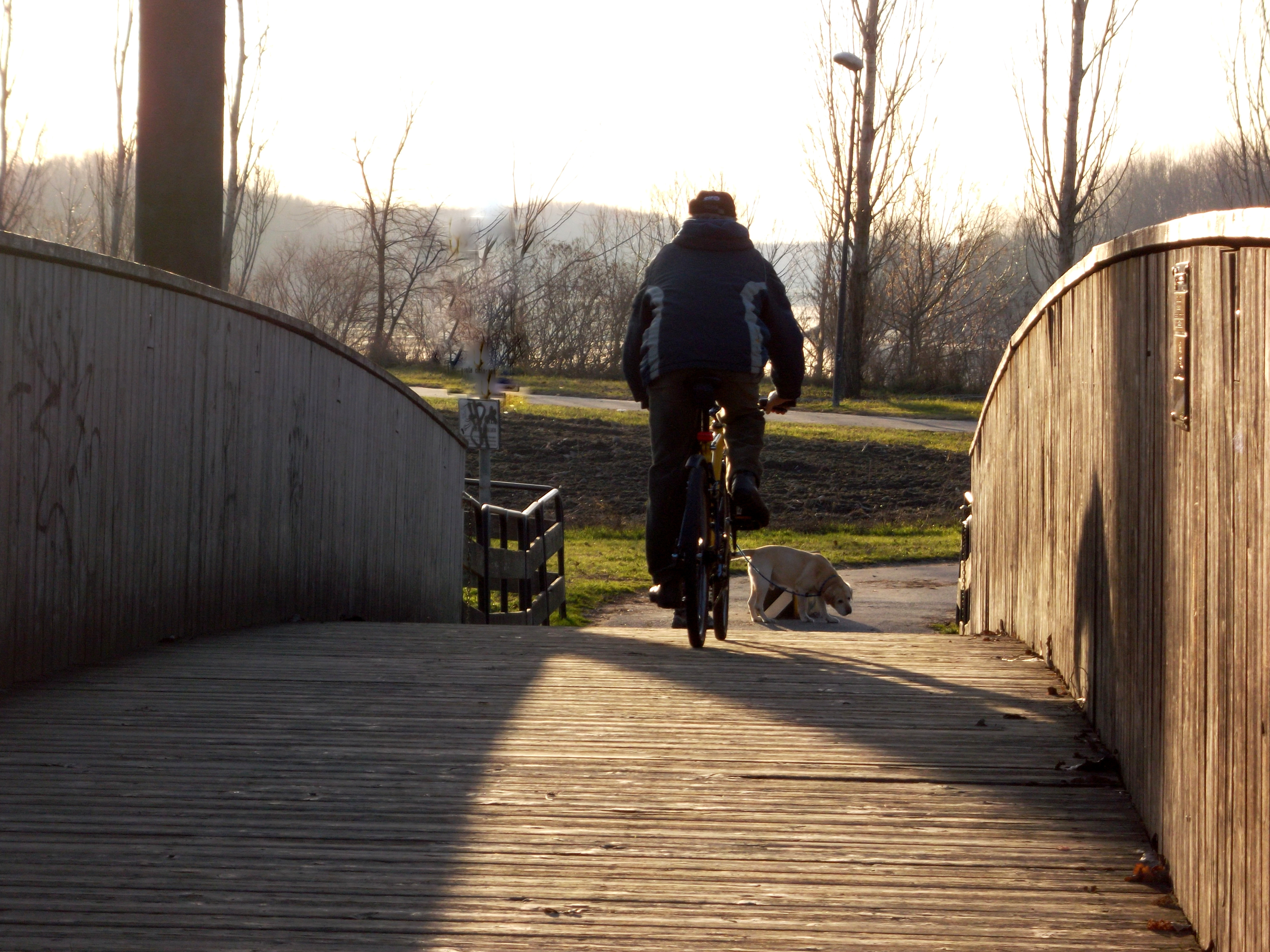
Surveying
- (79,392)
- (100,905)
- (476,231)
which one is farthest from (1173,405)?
(476,231)

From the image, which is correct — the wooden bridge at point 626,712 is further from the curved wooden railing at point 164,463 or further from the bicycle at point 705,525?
the bicycle at point 705,525

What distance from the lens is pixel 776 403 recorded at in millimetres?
6332

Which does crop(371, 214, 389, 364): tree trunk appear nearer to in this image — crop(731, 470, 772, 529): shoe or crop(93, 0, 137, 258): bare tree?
crop(93, 0, 137, 258): bare tree

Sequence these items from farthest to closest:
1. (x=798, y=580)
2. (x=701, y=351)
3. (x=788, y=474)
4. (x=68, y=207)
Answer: (x=68, y=207), (x=788, y=474), (x=798, y=580), (x=701, y=351)

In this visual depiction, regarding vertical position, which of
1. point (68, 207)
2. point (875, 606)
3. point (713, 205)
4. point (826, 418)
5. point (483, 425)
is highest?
point (68, 207)

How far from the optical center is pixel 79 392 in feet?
14.6

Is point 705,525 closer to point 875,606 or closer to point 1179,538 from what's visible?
point 1179,538

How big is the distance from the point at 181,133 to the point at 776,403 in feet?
10.7

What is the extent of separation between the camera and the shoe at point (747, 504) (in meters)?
6.12

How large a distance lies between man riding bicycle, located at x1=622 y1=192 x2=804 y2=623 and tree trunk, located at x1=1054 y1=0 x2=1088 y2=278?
28.0 metres

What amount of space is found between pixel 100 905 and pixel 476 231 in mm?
34887

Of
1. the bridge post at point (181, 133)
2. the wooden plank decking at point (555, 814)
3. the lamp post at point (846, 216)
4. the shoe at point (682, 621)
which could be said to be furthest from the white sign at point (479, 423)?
the lamp post at point (846, 216)

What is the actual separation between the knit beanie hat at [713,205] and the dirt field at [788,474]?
14.9 metres

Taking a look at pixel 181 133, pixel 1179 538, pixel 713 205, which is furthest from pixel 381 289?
pixel 1179 538
